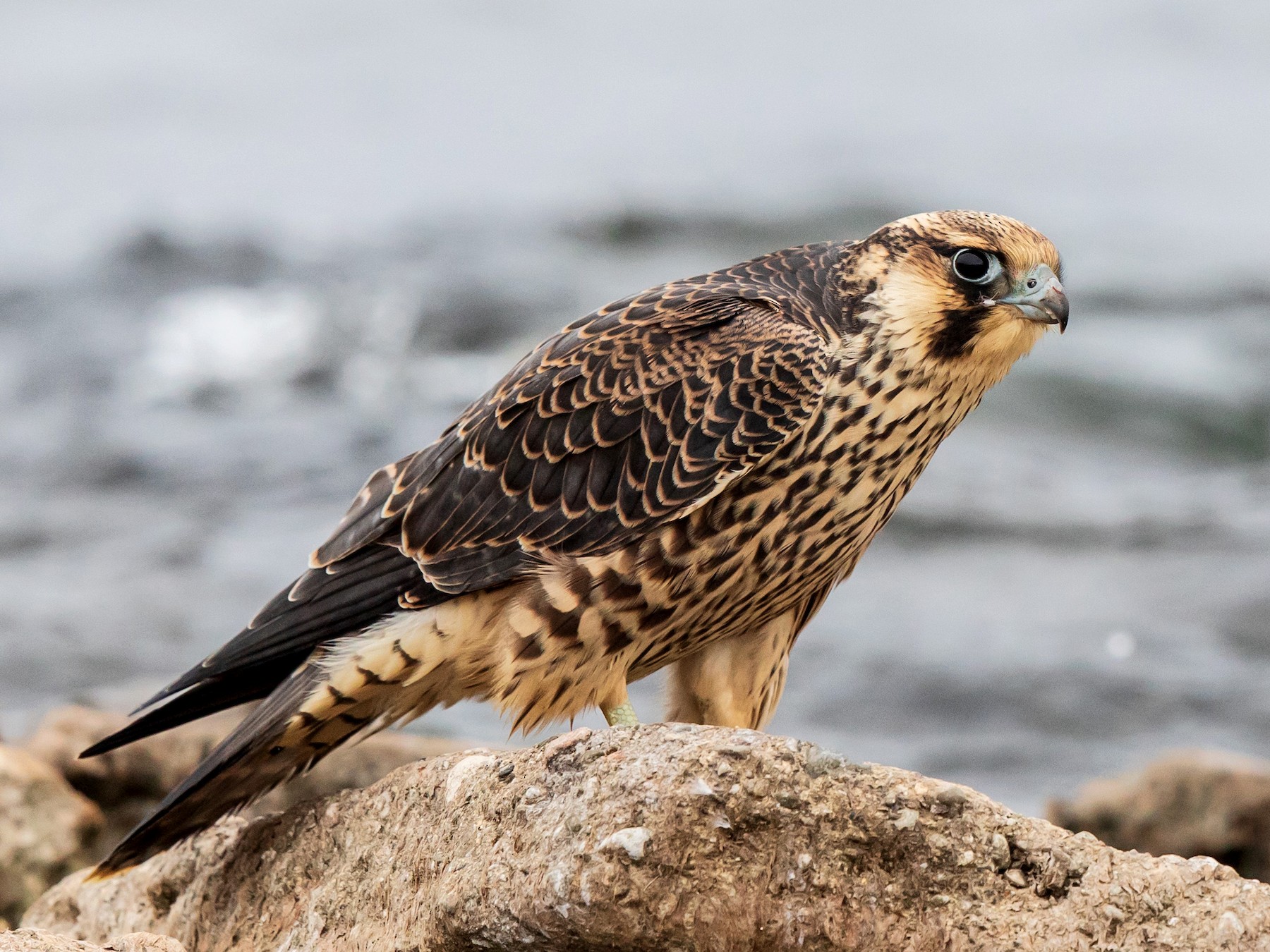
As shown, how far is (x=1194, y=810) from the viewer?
483 cm

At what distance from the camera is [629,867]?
2496 mm

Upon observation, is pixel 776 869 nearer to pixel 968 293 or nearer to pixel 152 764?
pixel 968 293

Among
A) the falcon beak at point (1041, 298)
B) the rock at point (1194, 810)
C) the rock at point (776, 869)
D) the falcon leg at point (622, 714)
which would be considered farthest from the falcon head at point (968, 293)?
the rock at point (1194, 810)

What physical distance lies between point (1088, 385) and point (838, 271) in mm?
7100

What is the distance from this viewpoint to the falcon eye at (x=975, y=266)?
142 inches

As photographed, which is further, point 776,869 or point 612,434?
point 612,434

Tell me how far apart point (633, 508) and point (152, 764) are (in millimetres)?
2094

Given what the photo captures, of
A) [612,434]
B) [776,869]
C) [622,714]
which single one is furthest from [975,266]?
[776,869]

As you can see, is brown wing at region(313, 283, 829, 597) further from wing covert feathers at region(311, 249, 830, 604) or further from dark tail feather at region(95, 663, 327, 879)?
dark tail feather at region(95, 663, 327, 879)

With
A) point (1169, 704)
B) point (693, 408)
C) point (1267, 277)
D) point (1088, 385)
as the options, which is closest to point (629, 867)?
point (693, 408)

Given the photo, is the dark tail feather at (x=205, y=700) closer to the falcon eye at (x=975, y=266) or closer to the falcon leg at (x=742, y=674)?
the falcon leg at (x=742, y=674)

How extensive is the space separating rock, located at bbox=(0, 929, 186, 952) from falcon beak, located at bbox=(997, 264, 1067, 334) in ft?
7.20

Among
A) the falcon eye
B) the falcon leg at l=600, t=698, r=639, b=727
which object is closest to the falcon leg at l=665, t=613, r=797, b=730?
the falcon leg at l=600, t=698, r=639, b=727

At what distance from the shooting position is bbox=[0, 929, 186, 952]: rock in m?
2.55
